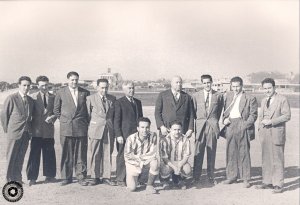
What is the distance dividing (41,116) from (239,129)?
118 inches

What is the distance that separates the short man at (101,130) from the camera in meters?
5.17

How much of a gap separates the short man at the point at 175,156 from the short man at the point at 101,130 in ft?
2.63

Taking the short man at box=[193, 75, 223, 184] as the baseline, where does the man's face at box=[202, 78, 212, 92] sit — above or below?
above

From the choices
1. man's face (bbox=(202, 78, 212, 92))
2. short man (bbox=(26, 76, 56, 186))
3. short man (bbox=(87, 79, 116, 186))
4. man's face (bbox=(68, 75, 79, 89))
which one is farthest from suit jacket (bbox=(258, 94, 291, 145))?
short man (bbox=(26, 76, 56, 186))

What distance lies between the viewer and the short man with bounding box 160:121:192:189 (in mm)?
5043

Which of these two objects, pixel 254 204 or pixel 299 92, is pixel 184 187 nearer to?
pixel 254 204

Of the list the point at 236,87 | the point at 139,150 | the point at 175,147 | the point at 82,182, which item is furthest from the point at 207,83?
the point at 82,182

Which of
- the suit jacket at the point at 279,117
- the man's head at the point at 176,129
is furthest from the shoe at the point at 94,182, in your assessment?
the suit jacket at the point at 279,117

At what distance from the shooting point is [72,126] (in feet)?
16.6

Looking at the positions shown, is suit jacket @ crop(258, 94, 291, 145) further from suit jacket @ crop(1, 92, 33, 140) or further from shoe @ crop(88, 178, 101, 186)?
suit jacket @ crop(1, 92, 33, 140)

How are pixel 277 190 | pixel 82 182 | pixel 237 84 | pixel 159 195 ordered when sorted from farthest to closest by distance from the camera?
pixel 237 84
pixel 82 182
pixel 277 190
pixel 159 195

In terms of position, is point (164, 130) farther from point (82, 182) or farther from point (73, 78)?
point (73, 78)

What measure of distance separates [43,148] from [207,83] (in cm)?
269

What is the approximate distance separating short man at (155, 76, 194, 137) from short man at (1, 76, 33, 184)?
1.92 meters
